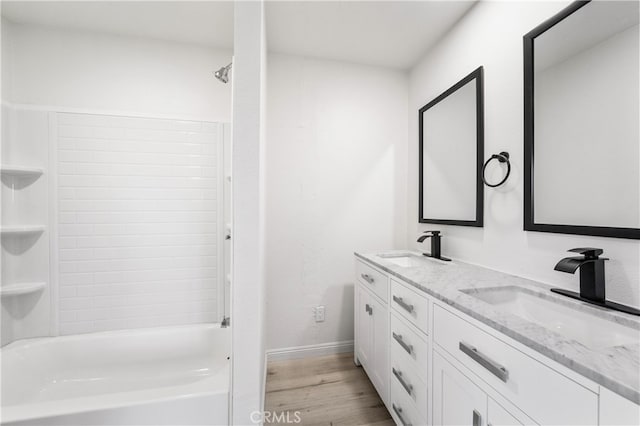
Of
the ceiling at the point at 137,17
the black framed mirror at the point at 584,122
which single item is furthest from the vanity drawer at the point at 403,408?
the ceiling at the point at 137,17

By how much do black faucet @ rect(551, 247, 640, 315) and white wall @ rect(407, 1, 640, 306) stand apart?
0.07 meters

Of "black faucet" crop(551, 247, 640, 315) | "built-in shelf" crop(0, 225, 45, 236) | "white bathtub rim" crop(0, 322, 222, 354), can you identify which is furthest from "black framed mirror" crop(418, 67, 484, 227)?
"built-in shelf" crop(0, 225, 45, 236)

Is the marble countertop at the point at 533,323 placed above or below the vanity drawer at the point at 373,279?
above

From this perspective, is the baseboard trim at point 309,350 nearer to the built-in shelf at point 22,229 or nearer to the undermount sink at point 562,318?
the undermount sink at point 562,318

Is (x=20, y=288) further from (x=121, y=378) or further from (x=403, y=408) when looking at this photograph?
(x=403, y=408)

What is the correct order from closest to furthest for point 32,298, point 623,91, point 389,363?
point 623,91
point 389,363
point 32,298

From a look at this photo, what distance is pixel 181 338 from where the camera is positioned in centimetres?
192

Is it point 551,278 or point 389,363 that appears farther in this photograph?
point 389,363

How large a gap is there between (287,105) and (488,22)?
1415 millimetres

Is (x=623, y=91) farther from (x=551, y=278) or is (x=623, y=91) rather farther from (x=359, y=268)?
(x=359, y=268)

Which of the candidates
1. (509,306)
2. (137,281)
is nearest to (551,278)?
(509,306)

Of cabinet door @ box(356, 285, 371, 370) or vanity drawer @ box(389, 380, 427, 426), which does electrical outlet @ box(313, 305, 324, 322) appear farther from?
vanity drawer @ box(389, 380, 427, 426)

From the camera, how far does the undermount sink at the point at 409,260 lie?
173 cm

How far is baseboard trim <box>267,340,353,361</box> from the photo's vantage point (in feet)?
7.06
